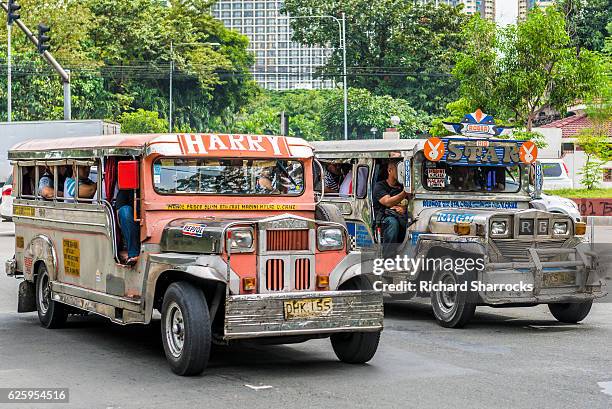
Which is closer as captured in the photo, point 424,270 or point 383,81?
point 424,270

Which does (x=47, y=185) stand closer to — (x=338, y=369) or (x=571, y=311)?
(x=338, y=369)

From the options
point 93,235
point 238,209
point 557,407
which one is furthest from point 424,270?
point 557,407

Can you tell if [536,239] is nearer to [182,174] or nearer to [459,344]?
[459,344]

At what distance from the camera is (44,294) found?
43.8ft

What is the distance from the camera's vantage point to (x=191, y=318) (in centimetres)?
973

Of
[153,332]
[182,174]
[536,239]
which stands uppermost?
[182,174]

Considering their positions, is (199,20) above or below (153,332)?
above

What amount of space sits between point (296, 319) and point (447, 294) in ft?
12.3

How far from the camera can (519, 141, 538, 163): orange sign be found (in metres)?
14.7

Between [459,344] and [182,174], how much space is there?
337 centimetres

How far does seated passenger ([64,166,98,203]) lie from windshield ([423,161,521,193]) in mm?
4183

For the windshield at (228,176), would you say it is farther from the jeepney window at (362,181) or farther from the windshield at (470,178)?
the jeepney window at (362,181)

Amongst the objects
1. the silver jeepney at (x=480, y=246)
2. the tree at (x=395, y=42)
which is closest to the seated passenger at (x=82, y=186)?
the silver jeepney at (x=480, y=246)

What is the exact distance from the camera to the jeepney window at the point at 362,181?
14.7 metres
